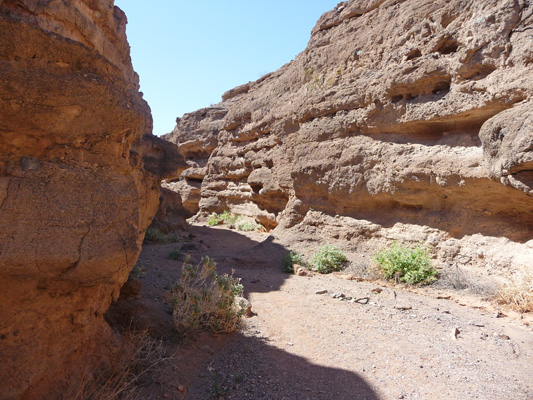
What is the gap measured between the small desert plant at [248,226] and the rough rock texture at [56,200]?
10048 mm

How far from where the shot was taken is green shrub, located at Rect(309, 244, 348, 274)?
705 cm

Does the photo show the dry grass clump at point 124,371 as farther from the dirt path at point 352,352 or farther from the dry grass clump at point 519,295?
the dry grass clump at point 519,295

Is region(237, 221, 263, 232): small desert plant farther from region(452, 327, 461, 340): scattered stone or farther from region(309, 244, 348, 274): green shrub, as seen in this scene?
region(452, 327, 461, 340): scattered stone

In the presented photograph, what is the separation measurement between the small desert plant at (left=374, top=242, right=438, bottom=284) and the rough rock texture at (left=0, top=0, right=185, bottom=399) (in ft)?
16.7

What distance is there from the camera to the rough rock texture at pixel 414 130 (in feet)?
18.3

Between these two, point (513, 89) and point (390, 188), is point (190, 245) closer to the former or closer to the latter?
point (390, 188)

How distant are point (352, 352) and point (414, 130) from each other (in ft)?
17.7

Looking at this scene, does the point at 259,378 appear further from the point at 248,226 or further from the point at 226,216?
the point at 226,216

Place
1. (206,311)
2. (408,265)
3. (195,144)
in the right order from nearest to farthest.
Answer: (206,311)
(408,265)
(195,144)

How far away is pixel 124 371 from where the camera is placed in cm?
258

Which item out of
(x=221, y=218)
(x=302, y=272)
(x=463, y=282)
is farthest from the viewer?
(x=221, y=218)

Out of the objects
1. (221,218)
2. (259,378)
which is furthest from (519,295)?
(221,218)

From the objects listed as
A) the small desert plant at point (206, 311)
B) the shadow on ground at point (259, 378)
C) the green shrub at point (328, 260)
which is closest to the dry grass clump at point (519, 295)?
the green shrub at point (328, 260)

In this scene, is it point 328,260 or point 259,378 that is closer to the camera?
point 259,378
